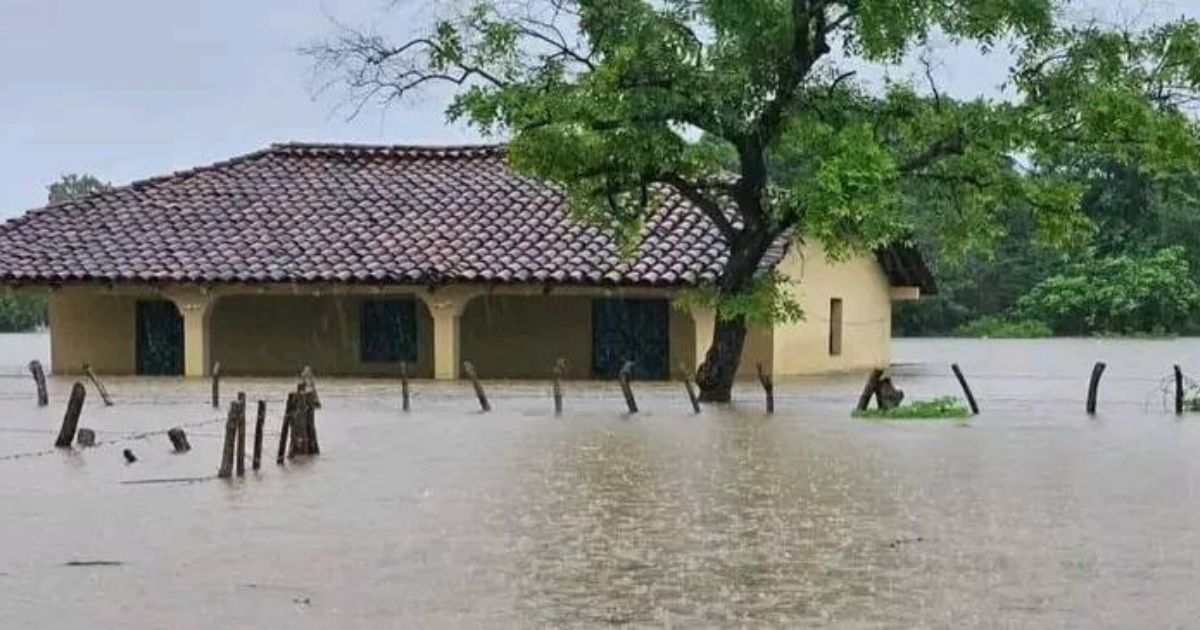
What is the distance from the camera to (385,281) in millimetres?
28859

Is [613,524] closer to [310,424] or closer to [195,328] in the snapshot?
[310,424]

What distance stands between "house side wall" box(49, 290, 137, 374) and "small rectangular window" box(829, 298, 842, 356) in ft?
43.2

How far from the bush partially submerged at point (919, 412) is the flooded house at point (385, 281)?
6.29 m

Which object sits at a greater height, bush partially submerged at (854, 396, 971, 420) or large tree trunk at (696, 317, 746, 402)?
large tree trunk at (696, 317, 746, 402)

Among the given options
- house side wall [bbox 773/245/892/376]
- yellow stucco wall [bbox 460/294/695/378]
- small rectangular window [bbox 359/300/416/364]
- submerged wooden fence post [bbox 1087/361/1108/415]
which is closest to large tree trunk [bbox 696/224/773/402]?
submerged wooden fence post [bbox 1087/361/1108/415]

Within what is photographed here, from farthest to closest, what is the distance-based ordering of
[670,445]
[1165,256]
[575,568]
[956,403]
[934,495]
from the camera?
1. [1165,256]
2. [956,403]
3. [670,445]
4. [934,495]
5. [575,568]

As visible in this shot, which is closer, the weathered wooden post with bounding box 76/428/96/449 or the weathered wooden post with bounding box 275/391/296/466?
the weathered wooden post with bounding box 275/391/296/466

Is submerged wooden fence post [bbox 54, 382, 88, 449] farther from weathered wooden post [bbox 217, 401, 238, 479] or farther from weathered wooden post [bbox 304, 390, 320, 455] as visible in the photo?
weathered wooden post [bbox 217, 401, 238, 479]

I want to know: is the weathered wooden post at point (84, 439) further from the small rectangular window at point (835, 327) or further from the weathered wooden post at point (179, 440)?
the small rectangular window at point (835, 327)

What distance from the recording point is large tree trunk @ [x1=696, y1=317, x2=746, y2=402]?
24.1m

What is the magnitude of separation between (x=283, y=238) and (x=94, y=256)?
130 inches

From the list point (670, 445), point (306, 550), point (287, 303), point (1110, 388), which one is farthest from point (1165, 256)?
point (306, 550)

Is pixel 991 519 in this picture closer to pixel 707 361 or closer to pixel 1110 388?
pixel 707 361

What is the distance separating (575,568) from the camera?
9820mm
